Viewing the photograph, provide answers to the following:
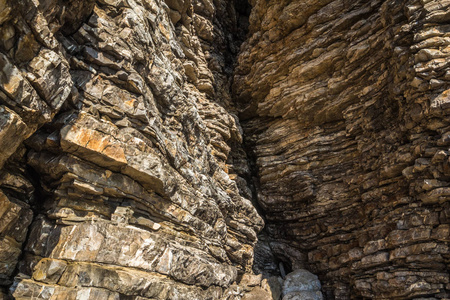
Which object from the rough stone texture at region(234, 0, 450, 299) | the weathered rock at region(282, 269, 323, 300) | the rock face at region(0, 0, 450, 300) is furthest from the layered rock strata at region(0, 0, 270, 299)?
the rough stone texture at region(234, 0, 450, 299)

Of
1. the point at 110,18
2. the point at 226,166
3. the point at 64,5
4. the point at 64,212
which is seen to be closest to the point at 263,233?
the point at 226,166

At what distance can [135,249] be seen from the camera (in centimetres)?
994

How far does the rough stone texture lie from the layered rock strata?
8561 mm

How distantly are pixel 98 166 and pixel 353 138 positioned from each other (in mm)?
16543

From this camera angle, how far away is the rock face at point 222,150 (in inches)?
345

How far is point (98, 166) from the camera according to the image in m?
9.94

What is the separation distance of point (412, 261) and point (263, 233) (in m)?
10.5

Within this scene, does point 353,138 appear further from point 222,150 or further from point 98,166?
point 98,166

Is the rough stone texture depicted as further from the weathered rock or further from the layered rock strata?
the layered rock strata

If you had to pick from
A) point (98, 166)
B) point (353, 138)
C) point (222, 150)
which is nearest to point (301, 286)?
point (222, 150)

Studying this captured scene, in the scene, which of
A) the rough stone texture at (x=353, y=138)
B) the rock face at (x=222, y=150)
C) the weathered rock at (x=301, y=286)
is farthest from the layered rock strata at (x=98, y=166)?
the rough stone texture at (x=353, y=138)

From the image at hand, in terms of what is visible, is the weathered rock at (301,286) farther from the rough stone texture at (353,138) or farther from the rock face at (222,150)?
the rough stone texture at (353,138)

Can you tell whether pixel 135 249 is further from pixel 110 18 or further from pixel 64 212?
pixel 110 18

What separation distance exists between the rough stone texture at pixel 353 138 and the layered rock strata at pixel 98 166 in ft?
28.1
